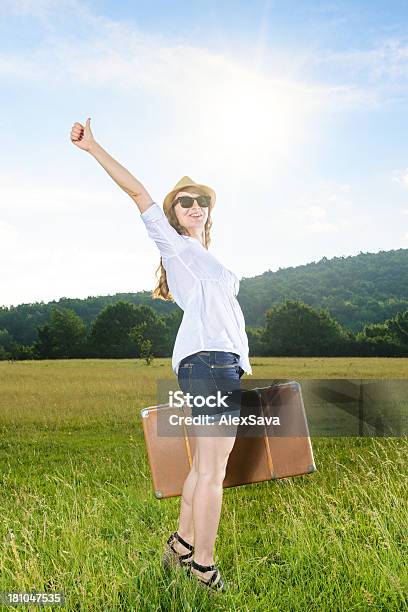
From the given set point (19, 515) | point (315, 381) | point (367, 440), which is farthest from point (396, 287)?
point (19, 515)

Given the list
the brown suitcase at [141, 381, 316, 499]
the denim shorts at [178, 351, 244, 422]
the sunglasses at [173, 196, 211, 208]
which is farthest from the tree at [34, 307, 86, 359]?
the denim shorts at [178, 351, 244, 422]

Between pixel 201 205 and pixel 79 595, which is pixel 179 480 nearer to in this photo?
pixel 79 595

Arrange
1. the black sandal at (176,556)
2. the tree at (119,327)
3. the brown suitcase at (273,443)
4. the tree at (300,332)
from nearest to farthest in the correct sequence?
the black sandal at (176,556)
the brown suitcase at (273,443)
the tree at (119,327)
the tree at (300,332)

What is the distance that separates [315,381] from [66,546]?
81.0 feet

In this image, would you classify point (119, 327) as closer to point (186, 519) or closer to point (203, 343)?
point (186, 519)

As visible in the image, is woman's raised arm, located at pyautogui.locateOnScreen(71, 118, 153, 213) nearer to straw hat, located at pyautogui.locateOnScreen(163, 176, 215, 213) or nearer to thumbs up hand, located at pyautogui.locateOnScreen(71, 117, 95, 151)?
thumbs up hand, located at pyautogui.locateOnScreen(71, 117, 95, 151)

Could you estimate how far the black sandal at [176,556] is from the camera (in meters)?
4.67

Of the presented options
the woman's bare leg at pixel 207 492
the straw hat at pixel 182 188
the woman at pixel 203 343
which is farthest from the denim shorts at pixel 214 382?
the straw hat at pixel 182 188

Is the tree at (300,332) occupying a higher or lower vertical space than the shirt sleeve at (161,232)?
lower

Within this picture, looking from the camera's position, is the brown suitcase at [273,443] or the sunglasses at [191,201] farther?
the brown suitcase at [273,443]

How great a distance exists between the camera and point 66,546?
17.1 ft

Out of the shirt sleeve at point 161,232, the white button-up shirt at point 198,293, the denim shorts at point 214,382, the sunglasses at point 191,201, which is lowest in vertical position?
the denim shorts at point 214,382

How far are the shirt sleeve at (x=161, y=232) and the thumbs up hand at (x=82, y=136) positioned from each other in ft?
1.79

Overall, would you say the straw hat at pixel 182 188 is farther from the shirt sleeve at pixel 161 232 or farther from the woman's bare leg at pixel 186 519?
the woman's bare leg at pixel 186 519
